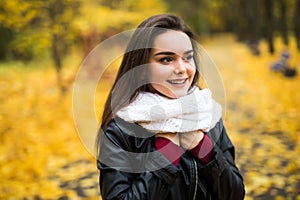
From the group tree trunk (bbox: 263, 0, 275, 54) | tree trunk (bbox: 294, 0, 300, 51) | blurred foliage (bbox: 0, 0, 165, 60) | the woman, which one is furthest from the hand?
tree trunk (bbox: 263, 0, 275, 54)

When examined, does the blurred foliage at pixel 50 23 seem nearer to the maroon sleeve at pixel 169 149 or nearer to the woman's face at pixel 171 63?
the woman's face at pixel 171 63

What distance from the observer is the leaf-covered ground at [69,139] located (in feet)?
11.0

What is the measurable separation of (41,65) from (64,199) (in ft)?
15.2

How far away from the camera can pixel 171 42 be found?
130 centimetres

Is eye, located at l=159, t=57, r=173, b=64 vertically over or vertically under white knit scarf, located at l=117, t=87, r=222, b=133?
over

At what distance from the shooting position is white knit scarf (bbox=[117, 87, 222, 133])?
4.16ft

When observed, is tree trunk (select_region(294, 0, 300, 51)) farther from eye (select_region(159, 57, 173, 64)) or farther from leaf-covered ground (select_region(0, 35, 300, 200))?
eye (select_region(159, 57, 173, 64))

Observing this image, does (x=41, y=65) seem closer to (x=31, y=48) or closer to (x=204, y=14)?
(x=31, y=48)

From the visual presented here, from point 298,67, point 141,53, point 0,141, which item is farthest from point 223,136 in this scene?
point 298,67

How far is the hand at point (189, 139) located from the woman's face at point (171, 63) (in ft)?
0.59

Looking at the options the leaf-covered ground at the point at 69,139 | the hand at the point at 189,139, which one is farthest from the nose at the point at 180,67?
the leaf-covered ground at the point at 69,139

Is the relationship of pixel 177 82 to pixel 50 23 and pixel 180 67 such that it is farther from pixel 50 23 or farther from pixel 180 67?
pixel 50 23

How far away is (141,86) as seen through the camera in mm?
1383

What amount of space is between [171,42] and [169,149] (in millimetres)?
442
